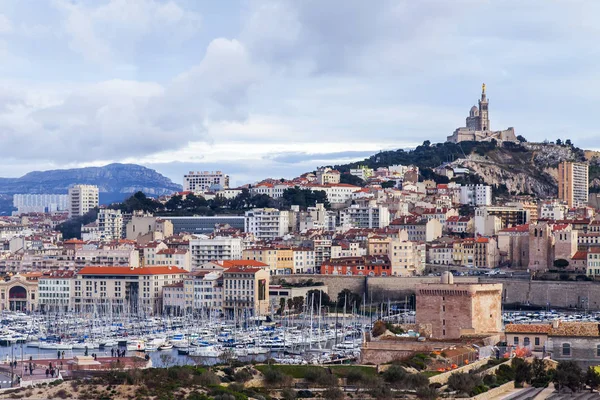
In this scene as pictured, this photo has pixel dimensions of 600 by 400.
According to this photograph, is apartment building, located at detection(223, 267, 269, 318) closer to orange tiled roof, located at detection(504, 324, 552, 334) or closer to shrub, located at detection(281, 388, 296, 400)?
orange tiled roof, located at detection(504, 324, 552, 334)

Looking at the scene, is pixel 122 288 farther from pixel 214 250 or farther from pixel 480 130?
pixel 480 130

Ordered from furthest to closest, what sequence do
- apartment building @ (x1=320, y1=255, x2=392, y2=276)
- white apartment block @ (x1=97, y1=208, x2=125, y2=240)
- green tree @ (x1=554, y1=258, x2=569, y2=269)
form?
1. white apartment block @ (x1=97, y1=208, x2=125, y2=240)
2. apartment building @ (x1=320, y1=255, x2=392, y2=276)
3. green tree @ (x1=554, y1=258, x2=569, y2=269)

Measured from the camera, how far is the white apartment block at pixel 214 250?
9531 cm

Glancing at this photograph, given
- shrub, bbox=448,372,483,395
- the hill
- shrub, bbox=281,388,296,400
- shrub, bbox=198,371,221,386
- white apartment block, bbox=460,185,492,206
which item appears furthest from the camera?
the hill

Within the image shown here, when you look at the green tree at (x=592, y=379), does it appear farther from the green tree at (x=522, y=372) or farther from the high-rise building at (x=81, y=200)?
the high-rise building at (x=81, y=200)

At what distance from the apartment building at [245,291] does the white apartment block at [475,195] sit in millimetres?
41320

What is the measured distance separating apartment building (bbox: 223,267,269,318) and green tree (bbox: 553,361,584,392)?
142 feet

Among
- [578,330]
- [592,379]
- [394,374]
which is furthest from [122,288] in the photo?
[592,379]

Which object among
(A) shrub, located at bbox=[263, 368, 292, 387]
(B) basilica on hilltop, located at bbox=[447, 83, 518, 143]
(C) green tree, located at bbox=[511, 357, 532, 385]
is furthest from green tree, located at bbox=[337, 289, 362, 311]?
(B) basilica on hilltop, located at bbox=[447, 83, 518, 143]

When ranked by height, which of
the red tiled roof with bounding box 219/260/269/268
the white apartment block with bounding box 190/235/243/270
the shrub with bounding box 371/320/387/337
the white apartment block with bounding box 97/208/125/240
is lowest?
the shrub with bounding box 371/320/387/337

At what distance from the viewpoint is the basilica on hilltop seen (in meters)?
146

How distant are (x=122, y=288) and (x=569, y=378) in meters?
51.4

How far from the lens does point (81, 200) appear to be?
145625 mm

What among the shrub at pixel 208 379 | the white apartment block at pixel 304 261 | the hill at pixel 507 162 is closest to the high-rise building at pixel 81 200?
the hill at pixel 507 162
